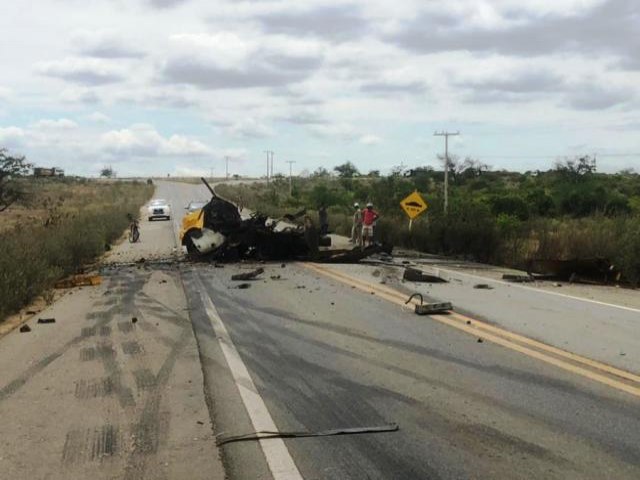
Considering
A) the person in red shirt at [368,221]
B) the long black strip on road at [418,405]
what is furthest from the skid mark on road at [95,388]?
the person in red shirt at [368,221]

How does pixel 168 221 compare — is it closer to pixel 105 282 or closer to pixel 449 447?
pixel 105 282

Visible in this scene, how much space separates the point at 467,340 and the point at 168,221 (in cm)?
4831

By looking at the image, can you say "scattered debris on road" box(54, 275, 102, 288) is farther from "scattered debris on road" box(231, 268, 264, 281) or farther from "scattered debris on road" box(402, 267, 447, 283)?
"scattered debris on road" box(402, 267, 447, 283)

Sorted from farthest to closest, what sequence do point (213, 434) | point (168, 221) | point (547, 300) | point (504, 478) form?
point (168, 221)
point (547, 300)
point (213, 434)
point (504, 478)

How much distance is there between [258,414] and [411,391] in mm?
1473

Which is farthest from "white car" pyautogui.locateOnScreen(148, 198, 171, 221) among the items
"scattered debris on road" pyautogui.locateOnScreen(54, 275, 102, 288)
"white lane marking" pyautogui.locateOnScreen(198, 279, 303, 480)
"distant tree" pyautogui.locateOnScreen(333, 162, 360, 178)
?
"distant tree" pyautogui.locateOnScreen(333, 162, 360, 178)

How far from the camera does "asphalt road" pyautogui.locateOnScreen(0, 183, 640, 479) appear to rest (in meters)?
4.97

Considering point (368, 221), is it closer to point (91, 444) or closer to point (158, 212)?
point (91, 444)

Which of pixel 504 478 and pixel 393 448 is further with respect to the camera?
pixel 393 448

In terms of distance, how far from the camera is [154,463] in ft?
16.3

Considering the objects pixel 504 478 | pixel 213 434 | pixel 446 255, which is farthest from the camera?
pixel 446 255

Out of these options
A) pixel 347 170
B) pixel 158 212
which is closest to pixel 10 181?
pixel 158 212

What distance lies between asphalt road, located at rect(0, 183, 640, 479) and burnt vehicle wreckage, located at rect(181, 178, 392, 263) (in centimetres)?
902

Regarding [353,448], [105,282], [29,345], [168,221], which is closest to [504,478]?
[353,448]
